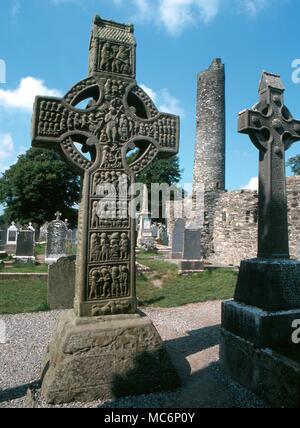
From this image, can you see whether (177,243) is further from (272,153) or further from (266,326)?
(266,326)

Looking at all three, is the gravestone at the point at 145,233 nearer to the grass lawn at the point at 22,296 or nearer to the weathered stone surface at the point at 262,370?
the grass lawn at the point at 22,296

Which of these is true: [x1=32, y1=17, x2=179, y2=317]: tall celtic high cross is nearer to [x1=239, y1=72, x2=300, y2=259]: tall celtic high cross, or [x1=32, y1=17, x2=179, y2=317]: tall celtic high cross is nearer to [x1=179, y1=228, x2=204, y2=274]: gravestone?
[x1=239, y1=72, x2=300, y2=259]: tall celtic high cross

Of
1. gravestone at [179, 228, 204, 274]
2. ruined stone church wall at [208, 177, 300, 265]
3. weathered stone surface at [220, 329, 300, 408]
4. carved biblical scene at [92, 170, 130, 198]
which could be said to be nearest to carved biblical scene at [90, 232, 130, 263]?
carved biblical scene at [92, 170, 130, 198]

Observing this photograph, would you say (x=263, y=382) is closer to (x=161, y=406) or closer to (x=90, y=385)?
(x=161, y=406)

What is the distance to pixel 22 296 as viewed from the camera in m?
7.51

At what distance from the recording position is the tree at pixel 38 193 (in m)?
31.9

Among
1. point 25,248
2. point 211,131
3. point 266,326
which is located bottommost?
point 266,326

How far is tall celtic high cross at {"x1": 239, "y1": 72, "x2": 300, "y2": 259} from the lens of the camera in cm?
353

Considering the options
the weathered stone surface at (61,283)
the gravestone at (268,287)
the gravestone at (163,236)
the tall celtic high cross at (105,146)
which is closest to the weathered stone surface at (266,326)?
the gravestone at (268,287)

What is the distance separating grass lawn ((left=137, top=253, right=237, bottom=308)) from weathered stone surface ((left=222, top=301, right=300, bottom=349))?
13.1ft

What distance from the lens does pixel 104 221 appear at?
316cm

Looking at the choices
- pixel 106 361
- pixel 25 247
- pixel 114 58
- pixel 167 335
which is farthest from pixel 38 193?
pixel 106 361

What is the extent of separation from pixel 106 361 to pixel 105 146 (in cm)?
205
